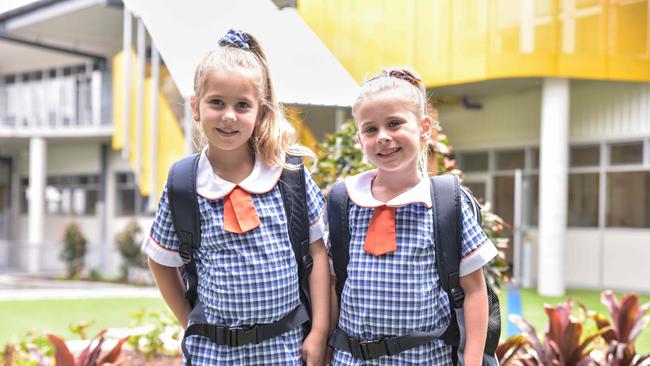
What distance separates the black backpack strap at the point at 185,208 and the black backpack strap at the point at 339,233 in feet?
1.45

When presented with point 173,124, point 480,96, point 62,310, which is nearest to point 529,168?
point 480,96

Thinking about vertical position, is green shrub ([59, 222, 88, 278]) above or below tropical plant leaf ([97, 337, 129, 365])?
below

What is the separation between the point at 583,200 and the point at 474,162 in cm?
244

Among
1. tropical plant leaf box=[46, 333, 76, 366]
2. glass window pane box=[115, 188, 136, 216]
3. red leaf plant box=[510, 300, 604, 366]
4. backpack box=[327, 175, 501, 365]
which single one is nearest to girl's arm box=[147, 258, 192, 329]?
backpack box=[327, 175, 501, 365]

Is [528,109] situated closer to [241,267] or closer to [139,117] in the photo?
[139,117]

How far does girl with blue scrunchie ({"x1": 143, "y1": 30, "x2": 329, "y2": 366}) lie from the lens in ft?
6.45

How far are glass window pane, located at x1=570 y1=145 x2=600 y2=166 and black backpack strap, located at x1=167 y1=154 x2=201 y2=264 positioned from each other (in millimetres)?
11350

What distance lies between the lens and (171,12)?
291cm

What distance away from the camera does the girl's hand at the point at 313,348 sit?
2.04 meters

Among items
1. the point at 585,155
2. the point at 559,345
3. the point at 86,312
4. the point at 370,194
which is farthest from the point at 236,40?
the point at 585,155

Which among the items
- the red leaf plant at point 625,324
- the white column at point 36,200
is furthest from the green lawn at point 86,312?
the white column at point 36,200

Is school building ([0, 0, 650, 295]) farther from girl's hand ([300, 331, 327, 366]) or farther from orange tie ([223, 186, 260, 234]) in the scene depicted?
girl's hand ([300, 331, 327, 366])

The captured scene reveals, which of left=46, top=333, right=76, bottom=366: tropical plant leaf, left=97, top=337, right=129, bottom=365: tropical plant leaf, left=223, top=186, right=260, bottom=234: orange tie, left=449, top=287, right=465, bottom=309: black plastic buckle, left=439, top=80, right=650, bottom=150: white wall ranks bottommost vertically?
left=97, top=337, right=129, bottom=365: tropical plant leaf

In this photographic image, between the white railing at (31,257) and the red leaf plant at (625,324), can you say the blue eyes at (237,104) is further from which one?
the white railing at (31,257)
